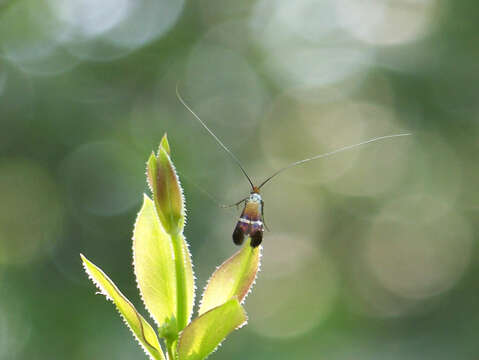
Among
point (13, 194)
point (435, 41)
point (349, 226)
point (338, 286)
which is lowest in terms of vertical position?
point (338, 286)

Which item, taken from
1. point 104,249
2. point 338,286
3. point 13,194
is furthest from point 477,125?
point 13,194

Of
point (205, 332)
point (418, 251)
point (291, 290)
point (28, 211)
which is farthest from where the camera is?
point (418, 251)

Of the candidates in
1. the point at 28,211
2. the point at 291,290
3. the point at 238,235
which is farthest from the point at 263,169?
the point at 238,235

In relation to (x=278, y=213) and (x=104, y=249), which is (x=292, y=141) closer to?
(x=278, y=213)

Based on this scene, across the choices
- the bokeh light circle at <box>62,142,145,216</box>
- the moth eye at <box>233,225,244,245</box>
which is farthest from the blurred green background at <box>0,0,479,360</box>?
the moth eye at <box>233,225,244,245</box>

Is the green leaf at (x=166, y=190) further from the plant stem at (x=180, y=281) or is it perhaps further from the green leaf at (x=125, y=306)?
the green leaf at (x=125, y=306)

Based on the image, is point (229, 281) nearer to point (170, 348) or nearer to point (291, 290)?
point (170, 348)
